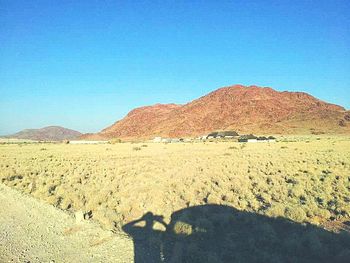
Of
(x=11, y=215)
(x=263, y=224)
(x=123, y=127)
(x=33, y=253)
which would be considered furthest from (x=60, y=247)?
(x=123, y=127)

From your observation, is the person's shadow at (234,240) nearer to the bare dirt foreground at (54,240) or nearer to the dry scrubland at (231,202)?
Answer: the dry scrubland at (231,202)

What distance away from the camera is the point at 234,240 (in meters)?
10.8

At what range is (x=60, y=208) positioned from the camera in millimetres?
14570

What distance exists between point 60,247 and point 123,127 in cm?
17140

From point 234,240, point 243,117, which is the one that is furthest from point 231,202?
point 243,117

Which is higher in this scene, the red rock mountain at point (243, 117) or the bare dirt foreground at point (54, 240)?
the red rock mountain at point (243, 117)

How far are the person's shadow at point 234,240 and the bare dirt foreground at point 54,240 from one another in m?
0.64

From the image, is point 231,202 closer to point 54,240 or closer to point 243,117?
point 54,240

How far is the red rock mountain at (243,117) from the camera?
13288 cm

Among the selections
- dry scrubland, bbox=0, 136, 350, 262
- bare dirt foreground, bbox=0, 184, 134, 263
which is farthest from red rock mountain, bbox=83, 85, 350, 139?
bare dirt foreground, bbox=0, 184, 134, 263

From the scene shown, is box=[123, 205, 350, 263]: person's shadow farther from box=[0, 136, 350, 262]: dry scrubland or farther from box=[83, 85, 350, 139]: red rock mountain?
box=[83, 85, 350, 139]: red rock mountain

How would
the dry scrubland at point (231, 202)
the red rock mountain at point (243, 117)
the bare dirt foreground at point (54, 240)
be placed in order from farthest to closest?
the red rock mountain at point (243, 117), the dry scrubland at point (231, 202), the bare dirt foreground at point (54, 240)

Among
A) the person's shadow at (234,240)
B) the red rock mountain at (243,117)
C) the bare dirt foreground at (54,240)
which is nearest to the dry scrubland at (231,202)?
the person's shadow at (234,240)

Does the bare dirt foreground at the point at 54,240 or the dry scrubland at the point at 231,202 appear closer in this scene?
the bare dirt foreground at the point at 54,240
